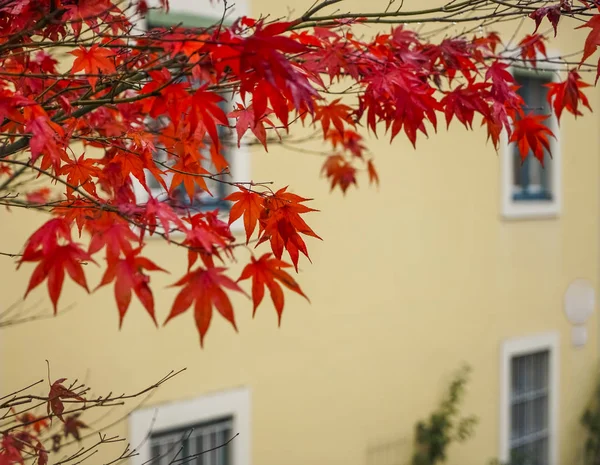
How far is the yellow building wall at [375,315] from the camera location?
470 cm

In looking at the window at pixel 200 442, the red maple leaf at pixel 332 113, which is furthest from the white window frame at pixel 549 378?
the red maple leaf at pixel 332 113

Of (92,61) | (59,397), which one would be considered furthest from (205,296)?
(92,61)

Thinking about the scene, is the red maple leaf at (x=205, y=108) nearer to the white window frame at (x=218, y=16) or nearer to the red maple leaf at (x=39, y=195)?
the red maple leaf at (x=39, y=195)

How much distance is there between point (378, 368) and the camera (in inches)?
241

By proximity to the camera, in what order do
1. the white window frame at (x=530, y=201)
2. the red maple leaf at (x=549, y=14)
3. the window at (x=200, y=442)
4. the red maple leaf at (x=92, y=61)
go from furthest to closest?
the white window frame at (x=530, y=201)
the window at (x=200, y=442)
the red maple leaf at (x=92, y=61)
the red maple leaf at (x=549, y=14)

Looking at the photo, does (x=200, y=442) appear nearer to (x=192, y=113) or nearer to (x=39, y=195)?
(x=39, y=195)

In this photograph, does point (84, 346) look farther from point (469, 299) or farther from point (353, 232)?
point (469, 299)

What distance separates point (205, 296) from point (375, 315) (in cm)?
471

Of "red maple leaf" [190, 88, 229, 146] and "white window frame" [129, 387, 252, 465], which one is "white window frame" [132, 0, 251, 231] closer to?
"white window frame" [129, 387, 252, 465]

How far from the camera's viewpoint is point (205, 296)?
1.46 m

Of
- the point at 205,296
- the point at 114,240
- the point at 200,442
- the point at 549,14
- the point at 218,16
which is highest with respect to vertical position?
the point at 218,16

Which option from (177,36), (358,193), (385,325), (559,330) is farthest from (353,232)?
(177,36)

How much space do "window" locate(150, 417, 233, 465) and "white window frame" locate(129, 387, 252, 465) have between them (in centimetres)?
6

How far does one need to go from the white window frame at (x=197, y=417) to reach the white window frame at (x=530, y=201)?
3.30m
